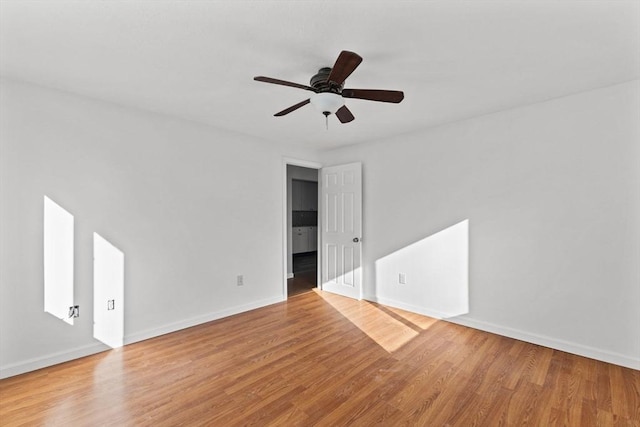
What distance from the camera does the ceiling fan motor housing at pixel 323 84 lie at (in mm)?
2090

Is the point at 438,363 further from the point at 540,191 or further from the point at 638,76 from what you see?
the point at 638,76

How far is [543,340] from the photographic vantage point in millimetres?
2861

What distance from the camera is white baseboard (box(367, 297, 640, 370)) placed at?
248 centimetres

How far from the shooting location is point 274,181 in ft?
14.1

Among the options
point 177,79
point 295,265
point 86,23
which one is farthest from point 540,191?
point 295,265

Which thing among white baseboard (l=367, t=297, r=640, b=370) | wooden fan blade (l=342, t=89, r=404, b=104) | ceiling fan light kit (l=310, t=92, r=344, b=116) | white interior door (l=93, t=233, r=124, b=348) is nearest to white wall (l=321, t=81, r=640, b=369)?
white baseboard (l=367, t=297, r=640, b=370)

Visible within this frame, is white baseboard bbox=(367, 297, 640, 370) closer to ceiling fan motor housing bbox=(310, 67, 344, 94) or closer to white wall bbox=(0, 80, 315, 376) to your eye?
white wall bbox=(0, 80, 315, 376)

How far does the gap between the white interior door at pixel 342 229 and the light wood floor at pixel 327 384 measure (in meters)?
1.43

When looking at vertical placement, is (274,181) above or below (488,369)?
above

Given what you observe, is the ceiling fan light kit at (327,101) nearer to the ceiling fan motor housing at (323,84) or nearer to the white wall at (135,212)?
the ceiling fan motor housing at (323,84)

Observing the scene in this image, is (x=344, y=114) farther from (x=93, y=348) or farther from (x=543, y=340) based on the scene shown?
(x=93, y=348)

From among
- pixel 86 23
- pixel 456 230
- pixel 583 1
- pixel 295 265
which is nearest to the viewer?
pixel 583 1

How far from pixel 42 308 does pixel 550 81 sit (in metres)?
4.74

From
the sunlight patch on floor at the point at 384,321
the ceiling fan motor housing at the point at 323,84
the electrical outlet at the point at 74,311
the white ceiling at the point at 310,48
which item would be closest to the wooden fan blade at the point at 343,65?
the ceiling fan motor housing at the point at 323,84
